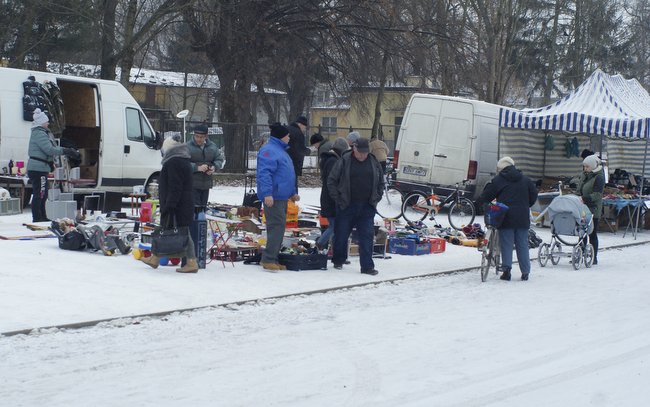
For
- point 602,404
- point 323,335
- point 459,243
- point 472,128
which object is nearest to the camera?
point 602,404

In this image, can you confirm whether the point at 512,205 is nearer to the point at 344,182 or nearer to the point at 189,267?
the point at 344,182

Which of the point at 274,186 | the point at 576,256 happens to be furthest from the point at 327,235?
the point at 576,256

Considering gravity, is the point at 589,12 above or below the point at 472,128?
above

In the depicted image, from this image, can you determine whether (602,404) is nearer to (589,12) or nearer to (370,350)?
(370,350)

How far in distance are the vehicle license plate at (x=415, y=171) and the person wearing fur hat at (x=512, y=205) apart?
29.9ft

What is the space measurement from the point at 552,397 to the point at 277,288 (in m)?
4.98

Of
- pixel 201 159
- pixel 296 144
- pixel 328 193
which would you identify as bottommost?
pixel 328 193

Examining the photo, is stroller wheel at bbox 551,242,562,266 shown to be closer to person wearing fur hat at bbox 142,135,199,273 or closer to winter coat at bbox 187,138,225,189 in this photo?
winter coat at bbox 187,138,225,189

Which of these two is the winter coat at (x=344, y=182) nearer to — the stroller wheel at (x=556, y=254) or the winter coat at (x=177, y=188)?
the winter coat at (x=177, y=188)

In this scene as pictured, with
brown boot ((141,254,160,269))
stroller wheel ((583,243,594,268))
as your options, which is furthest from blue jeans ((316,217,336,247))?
stroller wheel ((583,243,594,268))

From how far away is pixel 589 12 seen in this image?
176 ft

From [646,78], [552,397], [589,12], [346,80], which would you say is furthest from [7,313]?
[646,78]

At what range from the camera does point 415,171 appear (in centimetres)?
2306

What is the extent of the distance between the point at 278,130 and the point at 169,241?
7.00ft
